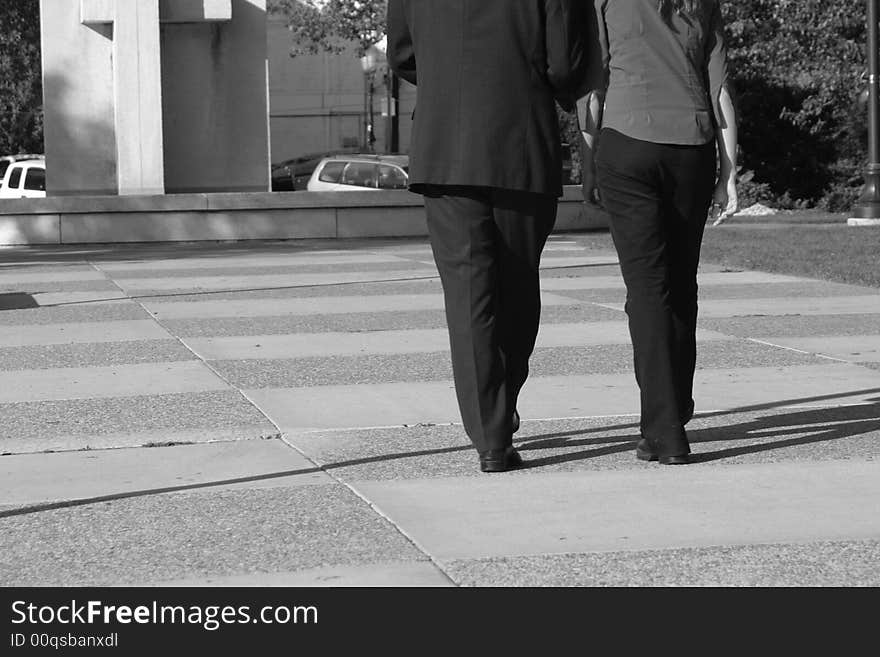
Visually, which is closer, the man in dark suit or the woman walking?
the man in dark suit

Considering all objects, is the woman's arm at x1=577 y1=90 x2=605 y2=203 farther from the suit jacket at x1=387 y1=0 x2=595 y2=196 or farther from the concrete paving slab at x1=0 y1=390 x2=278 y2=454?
the concrete paving slab at x1=0 y1=390 x2=278 y2=454

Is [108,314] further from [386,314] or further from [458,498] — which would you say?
[458,498]

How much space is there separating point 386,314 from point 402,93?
4528 centimetres

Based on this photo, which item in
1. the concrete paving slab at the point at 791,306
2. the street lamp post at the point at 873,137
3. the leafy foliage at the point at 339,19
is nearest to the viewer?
the concrete paving slab at the point at 791,306

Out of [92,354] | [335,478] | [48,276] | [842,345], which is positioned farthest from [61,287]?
[335,478]

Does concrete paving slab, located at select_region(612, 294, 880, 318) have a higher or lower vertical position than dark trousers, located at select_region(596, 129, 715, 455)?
lower

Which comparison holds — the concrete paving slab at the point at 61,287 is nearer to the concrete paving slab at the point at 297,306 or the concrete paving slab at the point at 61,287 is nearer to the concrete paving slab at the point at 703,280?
the concrete paving slab at the point at 297,306

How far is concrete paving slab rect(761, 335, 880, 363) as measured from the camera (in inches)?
343

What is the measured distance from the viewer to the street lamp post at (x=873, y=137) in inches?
902

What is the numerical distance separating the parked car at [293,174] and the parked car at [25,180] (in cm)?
1116

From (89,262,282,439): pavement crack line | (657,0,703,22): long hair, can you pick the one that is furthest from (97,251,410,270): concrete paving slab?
(657,0,703,22): long hair

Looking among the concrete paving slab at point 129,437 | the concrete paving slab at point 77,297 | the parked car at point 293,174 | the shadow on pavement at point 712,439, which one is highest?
the shadow on pavement at point 712,439

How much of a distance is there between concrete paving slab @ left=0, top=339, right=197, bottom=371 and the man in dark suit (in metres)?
3.63

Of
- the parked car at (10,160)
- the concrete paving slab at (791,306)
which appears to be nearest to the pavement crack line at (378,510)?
the concrete paving slab at (791,306)
